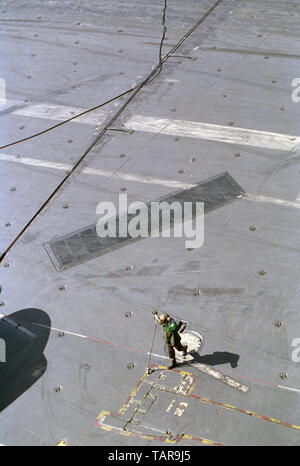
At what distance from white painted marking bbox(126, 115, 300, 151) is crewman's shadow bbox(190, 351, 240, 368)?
6911 mm

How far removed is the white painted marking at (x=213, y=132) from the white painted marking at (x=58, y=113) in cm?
111

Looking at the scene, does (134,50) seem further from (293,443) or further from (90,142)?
(293,443)

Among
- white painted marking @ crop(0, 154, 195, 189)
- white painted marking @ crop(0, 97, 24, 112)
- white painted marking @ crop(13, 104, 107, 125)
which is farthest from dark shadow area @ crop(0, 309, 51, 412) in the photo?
white painted marking @ crop(0, 97, 24, 112)

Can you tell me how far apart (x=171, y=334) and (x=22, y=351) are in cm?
318

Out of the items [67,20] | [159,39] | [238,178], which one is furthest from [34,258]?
[67,20]

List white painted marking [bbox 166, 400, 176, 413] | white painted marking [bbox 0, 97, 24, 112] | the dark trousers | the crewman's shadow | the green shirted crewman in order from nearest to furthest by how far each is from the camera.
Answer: white painted marking [bbox 166, 400, 176, 413]
the green shirted crewman
the dark trousers
the crewman's shadow
white painted marking [bbox 0, 97, 24, 112]

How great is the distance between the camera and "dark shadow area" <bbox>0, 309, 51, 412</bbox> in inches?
439

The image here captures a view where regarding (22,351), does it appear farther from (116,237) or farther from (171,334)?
(116,237)

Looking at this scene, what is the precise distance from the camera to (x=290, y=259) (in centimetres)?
1288

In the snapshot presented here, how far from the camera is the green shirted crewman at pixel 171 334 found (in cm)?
1059

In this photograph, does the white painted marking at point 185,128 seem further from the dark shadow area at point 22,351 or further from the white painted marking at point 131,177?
the dark shadow area at point 22,351

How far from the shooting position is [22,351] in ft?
38.6

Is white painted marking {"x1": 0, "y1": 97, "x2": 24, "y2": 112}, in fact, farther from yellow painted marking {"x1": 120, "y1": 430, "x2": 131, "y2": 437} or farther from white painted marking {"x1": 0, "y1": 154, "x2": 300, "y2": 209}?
yellow painted marking {"x1": 120, "y1": 430, "x2": 131, "y2": 437}

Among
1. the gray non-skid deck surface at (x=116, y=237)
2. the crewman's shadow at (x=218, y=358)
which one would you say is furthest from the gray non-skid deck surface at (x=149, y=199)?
the gray non-skid deck surface at (x=116, y=237)
